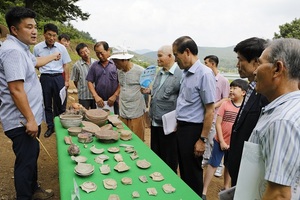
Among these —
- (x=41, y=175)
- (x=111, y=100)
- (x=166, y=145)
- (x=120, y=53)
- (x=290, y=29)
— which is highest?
(x=290, y=29)

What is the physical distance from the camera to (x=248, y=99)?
1541 millimetres

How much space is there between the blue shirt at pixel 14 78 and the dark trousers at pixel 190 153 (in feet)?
4.30

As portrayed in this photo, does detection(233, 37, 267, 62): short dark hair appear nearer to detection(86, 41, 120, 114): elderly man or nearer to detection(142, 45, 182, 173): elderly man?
detection(142, 45, 182, 173): elderly man

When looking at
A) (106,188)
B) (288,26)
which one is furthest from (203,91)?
(288,26)

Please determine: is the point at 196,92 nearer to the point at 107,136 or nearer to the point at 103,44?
the point at 107,136

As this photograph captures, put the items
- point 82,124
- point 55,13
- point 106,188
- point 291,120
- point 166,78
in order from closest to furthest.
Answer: point 291,120
point 106,188
point 82,124
point 166,78
point 55,13

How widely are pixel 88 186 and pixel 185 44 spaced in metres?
1.39

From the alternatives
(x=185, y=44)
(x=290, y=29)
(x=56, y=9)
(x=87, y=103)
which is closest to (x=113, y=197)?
(x=185, y=44)

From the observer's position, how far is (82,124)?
241 cm

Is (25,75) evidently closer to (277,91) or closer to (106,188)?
(106,188)

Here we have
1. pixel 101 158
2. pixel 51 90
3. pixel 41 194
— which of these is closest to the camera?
pixel 101 158

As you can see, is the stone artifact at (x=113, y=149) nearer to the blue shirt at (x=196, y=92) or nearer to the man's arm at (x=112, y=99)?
the blue shirt at (x=196, y=92)

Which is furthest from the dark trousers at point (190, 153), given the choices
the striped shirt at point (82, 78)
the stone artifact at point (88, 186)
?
the striped shirt at point (82, 78)

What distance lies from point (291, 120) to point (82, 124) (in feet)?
6.65
